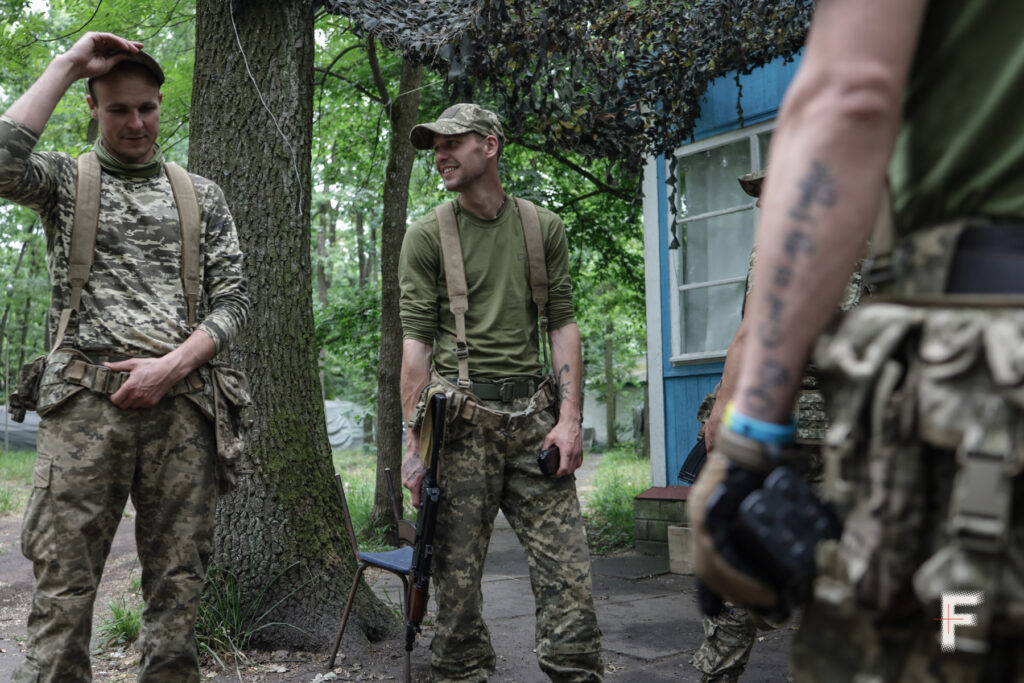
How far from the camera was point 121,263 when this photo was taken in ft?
11.0

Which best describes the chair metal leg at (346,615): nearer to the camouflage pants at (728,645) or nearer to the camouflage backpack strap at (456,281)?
the camouflage backpack strap at (456,281)

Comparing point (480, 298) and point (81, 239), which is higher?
point (81, 239)

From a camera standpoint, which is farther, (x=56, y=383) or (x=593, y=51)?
(x=593, y=51)

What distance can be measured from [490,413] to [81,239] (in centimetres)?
162

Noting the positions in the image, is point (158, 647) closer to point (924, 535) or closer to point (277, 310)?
point (277, 310)

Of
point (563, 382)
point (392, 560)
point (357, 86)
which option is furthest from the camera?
point (357, 86)

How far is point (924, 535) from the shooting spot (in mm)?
1152

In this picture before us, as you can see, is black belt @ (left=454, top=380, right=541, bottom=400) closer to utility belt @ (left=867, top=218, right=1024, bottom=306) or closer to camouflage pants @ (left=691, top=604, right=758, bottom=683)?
camouflage pants @ (left=691, top=604, right=758, bottom=683)

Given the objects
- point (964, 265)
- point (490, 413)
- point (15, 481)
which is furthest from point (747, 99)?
point (15, 481)

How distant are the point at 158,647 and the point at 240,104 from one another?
9.60 feet

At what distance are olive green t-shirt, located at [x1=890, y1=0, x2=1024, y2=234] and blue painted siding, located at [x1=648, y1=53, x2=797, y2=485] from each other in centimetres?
665

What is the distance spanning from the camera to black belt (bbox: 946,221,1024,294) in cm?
117

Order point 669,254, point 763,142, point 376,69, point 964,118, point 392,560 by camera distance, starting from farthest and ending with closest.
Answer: point 376,69, point 669,254, point 763,142, point 392,560, point 964,118

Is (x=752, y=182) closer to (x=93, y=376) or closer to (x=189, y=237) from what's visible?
(x=189, y=237)
